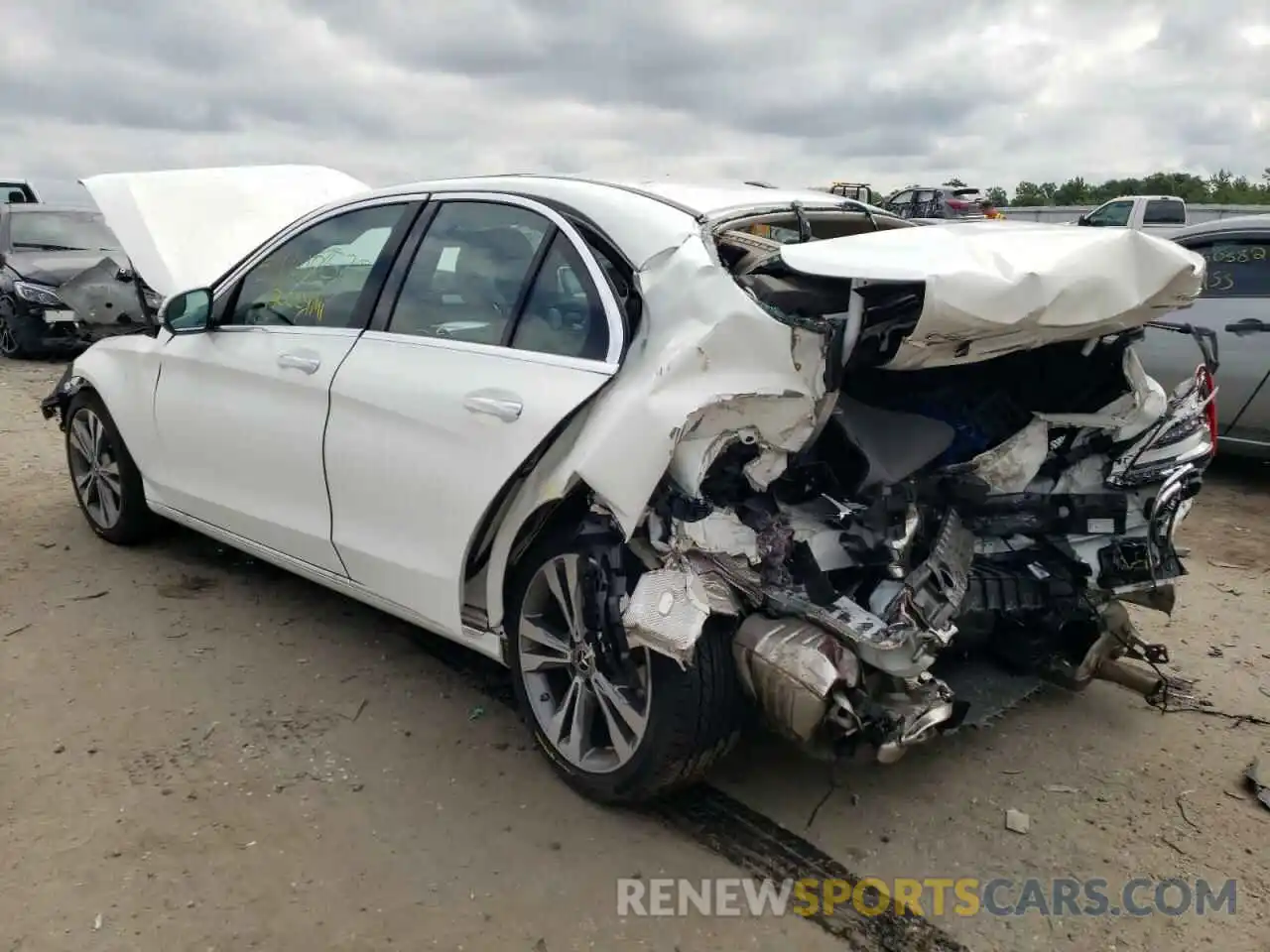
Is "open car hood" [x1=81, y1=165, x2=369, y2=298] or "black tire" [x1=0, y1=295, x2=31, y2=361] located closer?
"open car hood" [x1=81, y1=165, x2=369, y2=298]

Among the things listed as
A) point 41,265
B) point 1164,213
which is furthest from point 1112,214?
point 41,265

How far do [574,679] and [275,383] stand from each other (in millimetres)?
1684

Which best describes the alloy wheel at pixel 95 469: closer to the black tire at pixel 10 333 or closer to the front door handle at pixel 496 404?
the front door handle at pixel 496 404

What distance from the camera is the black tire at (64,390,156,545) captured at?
4914mm

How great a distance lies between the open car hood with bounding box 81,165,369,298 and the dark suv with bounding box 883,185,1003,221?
786 inches

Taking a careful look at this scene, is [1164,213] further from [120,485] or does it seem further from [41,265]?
[120,485]

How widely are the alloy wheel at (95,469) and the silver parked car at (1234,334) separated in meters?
5.59

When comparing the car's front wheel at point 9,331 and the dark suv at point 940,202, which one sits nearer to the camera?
the car's front wheel at point 9,331

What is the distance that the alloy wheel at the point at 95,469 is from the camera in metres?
5.01

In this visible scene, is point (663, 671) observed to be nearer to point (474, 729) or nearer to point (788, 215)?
point (474, 729)

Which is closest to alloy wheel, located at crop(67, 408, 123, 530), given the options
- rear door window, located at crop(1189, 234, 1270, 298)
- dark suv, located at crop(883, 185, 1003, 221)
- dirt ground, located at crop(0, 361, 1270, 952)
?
dirt ground, located at crop(0, 361, 1270, 952)

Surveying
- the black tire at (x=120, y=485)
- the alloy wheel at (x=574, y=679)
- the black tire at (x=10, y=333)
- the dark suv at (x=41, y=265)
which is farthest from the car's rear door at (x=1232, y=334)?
the black tire at (x=10, y=333)

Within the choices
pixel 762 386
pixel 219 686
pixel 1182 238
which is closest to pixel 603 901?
pixel 762 386

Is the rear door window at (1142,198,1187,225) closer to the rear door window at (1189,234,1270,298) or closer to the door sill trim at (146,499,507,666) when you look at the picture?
the rear door window at (1189,234,1270,298)
